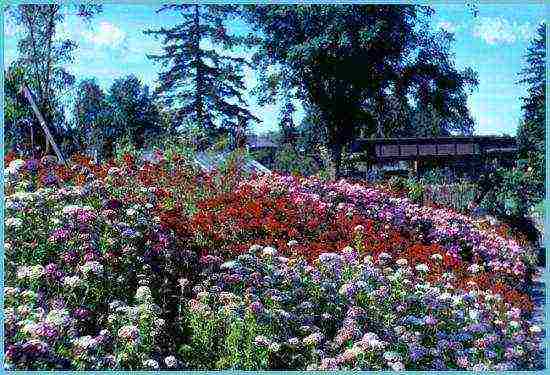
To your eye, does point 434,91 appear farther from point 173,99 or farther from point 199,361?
point 199,361

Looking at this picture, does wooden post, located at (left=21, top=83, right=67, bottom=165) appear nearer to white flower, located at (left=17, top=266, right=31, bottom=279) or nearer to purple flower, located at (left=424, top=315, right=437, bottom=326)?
white flower, located at (left=17, top=266, right=31, bottom=279)

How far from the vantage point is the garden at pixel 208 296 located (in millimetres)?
2924

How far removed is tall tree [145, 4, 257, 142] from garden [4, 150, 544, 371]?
3.02 feet

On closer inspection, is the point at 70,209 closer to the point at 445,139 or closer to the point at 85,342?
the point at 85,342

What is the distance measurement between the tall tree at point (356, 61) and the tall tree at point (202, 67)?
457 millimetres

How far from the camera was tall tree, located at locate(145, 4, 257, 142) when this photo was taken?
4805mm

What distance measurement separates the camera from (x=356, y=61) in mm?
8547

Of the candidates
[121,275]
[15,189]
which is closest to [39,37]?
[15,189]

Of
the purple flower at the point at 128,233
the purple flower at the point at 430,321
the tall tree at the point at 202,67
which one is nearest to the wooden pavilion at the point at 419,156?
the tall tree at the point at 202,67

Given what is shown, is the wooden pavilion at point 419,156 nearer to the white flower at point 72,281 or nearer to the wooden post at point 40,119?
the wooden post at point 40,119

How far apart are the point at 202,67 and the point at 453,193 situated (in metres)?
5.97

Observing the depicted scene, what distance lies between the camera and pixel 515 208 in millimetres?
8672

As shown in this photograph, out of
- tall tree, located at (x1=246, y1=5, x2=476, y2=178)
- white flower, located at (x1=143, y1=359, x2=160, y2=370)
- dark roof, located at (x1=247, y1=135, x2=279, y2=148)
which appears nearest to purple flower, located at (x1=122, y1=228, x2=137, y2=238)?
white flower, located at (x1=143, y1=359, x2=160, y2=370)

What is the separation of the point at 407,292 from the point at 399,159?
26.1ft
